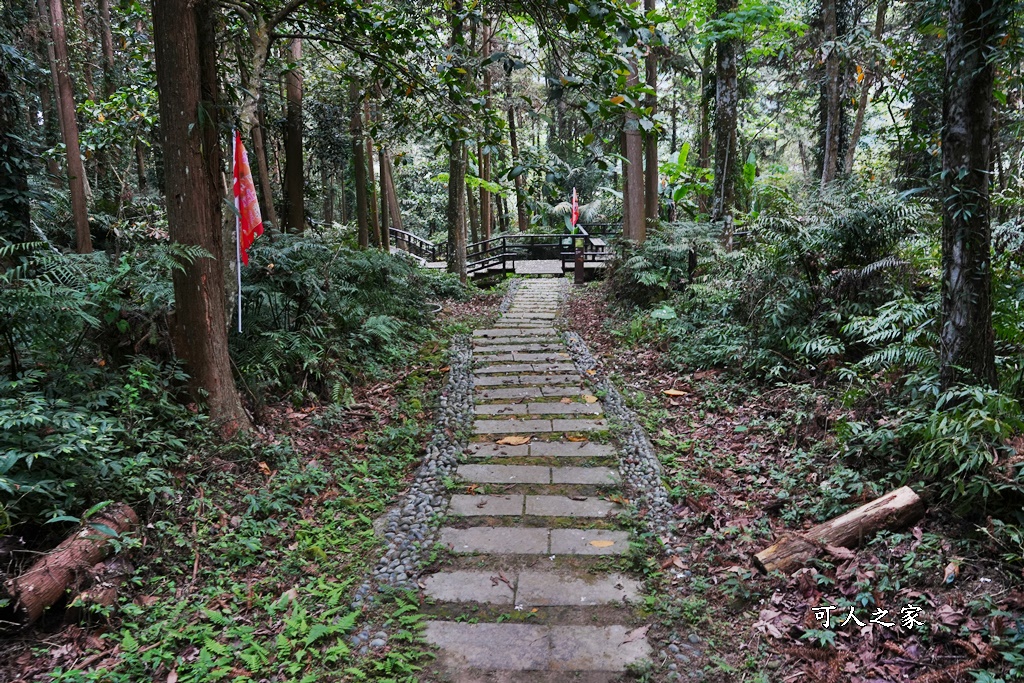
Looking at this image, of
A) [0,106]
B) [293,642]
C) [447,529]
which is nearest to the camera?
[293,642]

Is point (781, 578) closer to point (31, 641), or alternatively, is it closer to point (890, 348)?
point (890, 348)

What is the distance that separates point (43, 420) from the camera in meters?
3.15

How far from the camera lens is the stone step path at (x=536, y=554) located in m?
2.92

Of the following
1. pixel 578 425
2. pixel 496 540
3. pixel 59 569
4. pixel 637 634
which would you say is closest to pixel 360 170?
pixel 578 425

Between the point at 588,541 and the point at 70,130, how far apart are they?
963 cm

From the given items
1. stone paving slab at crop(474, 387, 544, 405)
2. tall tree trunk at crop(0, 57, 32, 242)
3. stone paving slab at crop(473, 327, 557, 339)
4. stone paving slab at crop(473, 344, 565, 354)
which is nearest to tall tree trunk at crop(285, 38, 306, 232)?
stone paving slab at crop(473, 327, 557, 339)

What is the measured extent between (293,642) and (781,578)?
2628 millimetres

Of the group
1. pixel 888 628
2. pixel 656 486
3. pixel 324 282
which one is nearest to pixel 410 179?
pixel 324 282

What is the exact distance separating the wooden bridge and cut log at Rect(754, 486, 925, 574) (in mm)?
11844

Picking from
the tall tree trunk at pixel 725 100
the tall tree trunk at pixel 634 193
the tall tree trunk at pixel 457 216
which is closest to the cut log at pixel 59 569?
the tall tree trunk at pixel 457 216

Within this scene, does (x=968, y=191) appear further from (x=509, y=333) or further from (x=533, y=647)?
(x=509, y=333)

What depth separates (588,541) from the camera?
3.88 metres

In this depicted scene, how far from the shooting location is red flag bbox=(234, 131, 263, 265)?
16.0 ft

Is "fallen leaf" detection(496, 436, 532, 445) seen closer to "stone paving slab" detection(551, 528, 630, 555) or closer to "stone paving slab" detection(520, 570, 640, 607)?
"stone paving slab" detection(551, 528, 630, 555)
